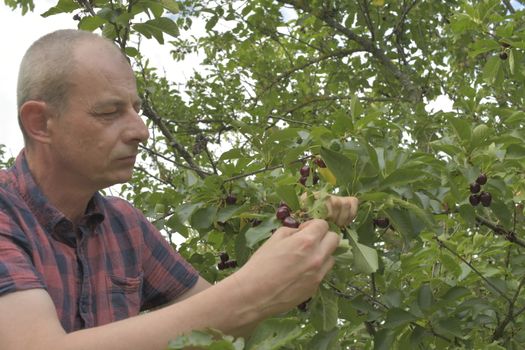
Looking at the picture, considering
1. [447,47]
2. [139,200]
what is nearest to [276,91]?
[447,47]

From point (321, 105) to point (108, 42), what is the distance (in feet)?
14.6

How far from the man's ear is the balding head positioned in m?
0.02

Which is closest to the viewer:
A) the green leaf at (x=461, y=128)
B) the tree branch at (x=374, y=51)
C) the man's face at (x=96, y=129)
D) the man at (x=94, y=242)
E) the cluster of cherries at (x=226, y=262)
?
the man at (x=94, y=242)

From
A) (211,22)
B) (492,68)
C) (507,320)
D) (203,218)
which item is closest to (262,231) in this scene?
(203,218)

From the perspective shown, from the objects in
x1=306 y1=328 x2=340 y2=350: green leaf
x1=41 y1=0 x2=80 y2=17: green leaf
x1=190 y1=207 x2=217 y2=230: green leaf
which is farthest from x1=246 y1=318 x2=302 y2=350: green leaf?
x1=41 y1=0 x2=80 y2=17: green leaf

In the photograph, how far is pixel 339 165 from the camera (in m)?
1.75

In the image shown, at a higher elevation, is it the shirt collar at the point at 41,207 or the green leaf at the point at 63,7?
the green leaf at the point at 63,7

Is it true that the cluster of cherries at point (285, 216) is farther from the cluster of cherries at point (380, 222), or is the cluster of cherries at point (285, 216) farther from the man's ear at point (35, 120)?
the man's ear at point (35, 120)

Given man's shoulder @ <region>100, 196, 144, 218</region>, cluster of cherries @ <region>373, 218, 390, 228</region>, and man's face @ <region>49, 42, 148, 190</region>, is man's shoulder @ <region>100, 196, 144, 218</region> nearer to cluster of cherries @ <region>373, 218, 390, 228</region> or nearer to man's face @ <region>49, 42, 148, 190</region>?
man's face @ <region>49, 42, 148, 190</region>

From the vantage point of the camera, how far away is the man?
1389 millimetres

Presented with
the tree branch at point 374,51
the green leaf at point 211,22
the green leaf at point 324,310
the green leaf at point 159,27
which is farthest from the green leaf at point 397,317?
the green leaf at point 211,22

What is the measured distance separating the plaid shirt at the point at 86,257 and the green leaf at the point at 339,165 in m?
0.64

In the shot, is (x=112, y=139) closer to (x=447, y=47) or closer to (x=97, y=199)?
(x=97, y=199)

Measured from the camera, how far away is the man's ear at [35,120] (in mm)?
1845
